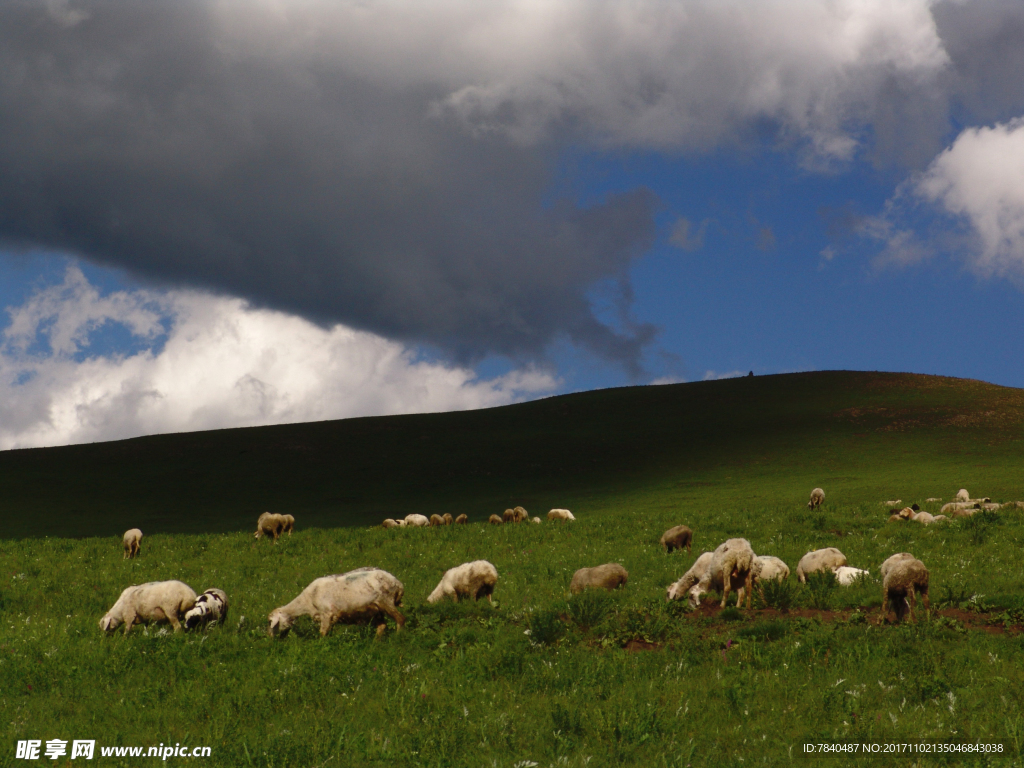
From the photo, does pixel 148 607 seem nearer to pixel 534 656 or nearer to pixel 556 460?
pixel 534 656

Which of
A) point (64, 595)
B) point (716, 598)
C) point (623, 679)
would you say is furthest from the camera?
point (64, 595)

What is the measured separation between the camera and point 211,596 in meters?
14.2

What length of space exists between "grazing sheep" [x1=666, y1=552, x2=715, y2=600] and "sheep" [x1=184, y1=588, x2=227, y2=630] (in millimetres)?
9337

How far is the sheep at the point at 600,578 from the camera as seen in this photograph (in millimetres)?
17766

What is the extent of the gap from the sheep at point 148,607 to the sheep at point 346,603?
2.18 m

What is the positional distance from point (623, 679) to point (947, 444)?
236 feet

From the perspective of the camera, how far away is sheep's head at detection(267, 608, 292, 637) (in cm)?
1282

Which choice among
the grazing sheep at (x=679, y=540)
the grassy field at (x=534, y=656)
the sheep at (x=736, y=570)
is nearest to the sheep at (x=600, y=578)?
the grassy field at (x=534, y=656)

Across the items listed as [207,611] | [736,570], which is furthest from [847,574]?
[207,611]

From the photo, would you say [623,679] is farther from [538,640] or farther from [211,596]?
[211,596]

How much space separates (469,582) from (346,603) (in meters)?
4.25

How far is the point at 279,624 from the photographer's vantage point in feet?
42.4

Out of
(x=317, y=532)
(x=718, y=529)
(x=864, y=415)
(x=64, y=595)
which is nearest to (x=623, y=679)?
(x=64, y=595)

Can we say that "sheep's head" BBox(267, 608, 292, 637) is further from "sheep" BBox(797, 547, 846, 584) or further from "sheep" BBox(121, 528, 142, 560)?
"sheep" BBox(121, 528, 142, 560)
